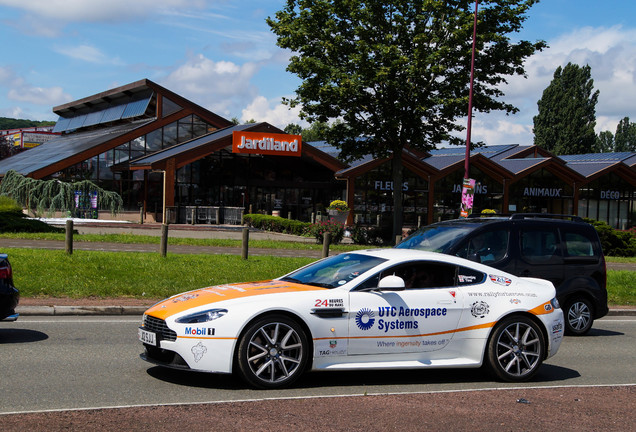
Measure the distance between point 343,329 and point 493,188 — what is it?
42903mm

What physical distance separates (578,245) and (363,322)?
618 cm

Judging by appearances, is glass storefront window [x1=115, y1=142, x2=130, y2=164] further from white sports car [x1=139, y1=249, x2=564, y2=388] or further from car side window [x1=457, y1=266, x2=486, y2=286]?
car side window [x1=457, y1=266, x2=486, y2=286]

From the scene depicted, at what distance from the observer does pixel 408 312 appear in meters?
7.71

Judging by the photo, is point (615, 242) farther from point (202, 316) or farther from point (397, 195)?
point (202, 316)

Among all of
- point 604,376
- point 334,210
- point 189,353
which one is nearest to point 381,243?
point 334,210

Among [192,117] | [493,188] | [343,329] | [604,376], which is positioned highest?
[192,117]

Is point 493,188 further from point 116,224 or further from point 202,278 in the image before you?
point 202,278

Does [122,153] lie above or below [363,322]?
above

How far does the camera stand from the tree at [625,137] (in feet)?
471

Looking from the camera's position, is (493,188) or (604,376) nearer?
(604,376)

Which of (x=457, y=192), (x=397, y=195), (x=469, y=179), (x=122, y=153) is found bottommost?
(x=397, y=195)

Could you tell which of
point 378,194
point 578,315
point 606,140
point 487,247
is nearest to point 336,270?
point 487,247

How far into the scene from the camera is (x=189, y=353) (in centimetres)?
696

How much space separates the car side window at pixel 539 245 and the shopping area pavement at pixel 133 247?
4924 mm
